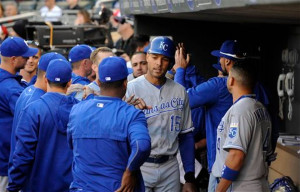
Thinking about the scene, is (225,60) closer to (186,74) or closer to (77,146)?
(186,74)

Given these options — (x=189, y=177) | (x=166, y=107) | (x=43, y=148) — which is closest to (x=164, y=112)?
(x=166, y=107)

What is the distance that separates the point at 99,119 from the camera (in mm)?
5250

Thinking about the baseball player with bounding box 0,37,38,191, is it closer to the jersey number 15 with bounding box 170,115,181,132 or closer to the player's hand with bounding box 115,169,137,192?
the jersey number 15 with bounding box 170,115,181,132

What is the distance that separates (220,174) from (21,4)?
2387 centimetres

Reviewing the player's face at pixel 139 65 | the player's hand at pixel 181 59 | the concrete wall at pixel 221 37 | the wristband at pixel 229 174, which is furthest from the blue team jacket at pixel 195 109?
the wristband at pixel 229 174

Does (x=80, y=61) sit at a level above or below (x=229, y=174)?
above

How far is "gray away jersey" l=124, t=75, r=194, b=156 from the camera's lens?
21.0 ft

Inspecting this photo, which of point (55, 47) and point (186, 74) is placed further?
point (55, 47)

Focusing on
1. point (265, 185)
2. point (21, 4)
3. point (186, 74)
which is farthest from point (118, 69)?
point (21, 4)

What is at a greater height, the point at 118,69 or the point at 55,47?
the point at 118,69

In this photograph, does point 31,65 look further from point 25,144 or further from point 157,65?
point 25,144

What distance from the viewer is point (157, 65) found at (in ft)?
21.4

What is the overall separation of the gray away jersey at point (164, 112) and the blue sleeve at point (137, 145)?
1197 mm

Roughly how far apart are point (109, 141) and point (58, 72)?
1.19 m
